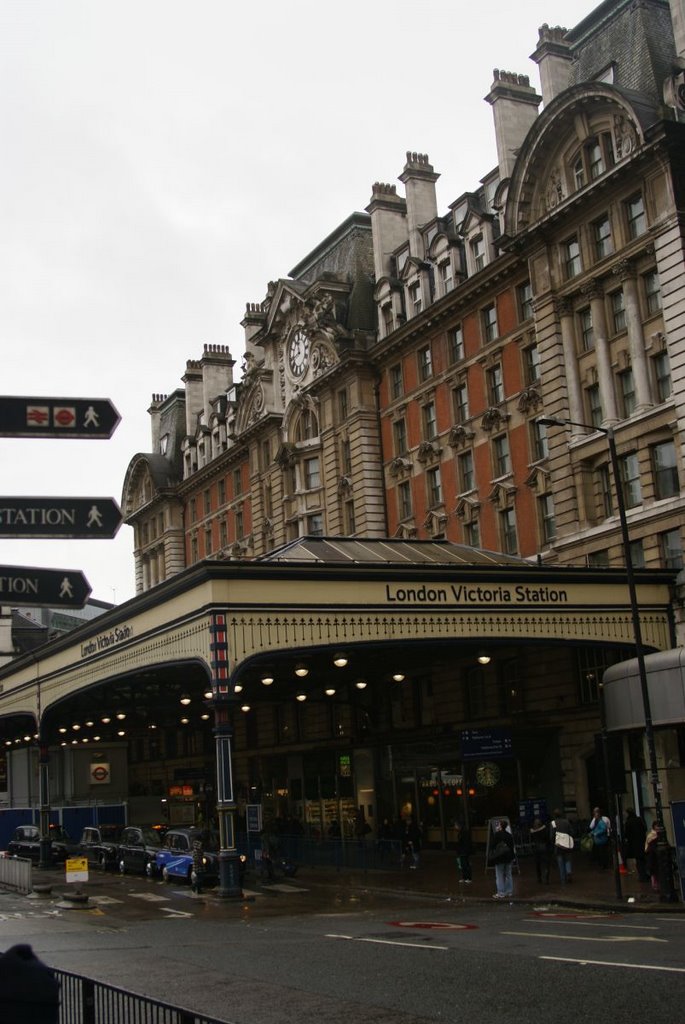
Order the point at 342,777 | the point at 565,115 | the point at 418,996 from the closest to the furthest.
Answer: the point at 418,996, the point at 565,115, the point at 342,777

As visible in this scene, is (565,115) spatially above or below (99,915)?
above

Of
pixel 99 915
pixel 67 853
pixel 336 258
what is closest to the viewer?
pixel 99 915

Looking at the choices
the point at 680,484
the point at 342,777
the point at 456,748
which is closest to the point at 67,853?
the point at 342,777

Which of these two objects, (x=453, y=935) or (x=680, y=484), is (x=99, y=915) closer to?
(x=453, y=935)

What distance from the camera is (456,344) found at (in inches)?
1978

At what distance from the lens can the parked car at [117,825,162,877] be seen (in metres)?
40.3

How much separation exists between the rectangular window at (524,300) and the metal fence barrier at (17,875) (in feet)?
87.1

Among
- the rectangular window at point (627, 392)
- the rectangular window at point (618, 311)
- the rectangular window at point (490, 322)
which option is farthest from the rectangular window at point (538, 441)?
the rectangular window at point (490, 322)

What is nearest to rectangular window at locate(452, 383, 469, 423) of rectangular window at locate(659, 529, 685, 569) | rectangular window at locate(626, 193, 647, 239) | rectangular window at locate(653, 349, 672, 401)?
rectangular window at locate(626, 193, 647, 239)

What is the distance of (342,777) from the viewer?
54.1m

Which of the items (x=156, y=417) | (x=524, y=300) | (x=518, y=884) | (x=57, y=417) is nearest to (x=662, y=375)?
(x=524, y=300)

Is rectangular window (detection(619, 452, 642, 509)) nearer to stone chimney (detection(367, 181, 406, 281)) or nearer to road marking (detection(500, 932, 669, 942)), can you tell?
stone chimney (detection(367, 181, 406, 281))

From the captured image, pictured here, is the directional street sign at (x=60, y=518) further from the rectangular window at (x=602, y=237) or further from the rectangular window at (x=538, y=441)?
the rectangular window at (x=538, y=441)

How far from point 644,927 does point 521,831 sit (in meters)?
18.4
